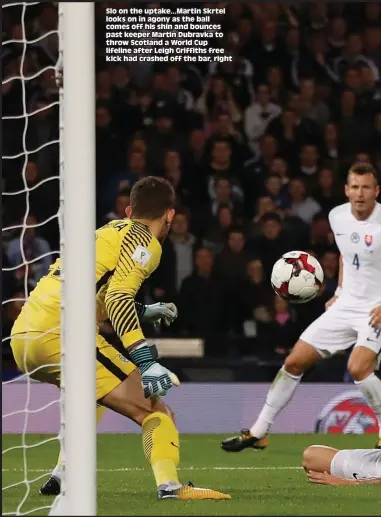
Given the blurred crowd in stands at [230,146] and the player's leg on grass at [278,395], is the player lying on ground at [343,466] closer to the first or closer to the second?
the player's leg on grass at [278,395]

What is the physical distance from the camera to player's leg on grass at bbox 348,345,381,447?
25.4 ft

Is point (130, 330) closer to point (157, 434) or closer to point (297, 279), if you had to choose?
point (157, 434)

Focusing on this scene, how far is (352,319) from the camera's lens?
8156 mm

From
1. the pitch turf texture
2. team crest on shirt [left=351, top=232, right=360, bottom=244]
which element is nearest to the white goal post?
the pitch turf texture

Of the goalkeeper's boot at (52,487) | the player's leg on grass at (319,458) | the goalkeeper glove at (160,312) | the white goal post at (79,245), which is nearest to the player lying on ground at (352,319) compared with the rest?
the player's leg on grass at (319,458)

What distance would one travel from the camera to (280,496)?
5.73 metres

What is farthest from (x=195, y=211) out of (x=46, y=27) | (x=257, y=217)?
(x=46, y=27)

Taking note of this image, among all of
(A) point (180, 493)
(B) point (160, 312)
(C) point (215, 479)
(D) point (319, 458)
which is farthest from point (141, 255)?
(C) point (215, 479)

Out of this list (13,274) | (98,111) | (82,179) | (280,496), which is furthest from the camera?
(98,111)

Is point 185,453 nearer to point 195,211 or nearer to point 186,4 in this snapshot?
point 195,211

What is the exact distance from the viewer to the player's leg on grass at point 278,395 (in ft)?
26.2

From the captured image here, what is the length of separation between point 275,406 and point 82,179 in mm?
3979

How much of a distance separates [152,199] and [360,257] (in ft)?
9.33

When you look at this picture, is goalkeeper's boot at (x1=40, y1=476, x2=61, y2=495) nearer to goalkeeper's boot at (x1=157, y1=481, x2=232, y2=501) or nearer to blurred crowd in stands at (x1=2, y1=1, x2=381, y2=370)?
goalkeeper's boot at (x1=157, y1=481, x2=232, y2=501)
